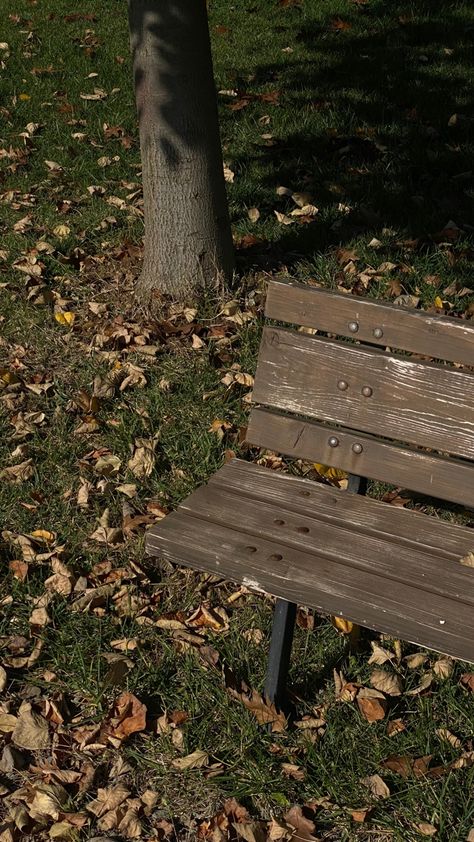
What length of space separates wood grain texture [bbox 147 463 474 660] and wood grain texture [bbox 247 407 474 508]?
0.12m

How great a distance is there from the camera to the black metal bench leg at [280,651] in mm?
2850

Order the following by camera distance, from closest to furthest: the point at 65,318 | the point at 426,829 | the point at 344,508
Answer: the point at 426,829 < the point at 344,508 < the point at 65,318

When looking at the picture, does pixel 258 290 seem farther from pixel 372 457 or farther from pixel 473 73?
pixel 473 73

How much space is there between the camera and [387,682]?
3.06 meters

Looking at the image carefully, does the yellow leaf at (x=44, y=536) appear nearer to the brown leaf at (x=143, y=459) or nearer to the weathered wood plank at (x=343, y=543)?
the brown leaf at (x=143, y=459)

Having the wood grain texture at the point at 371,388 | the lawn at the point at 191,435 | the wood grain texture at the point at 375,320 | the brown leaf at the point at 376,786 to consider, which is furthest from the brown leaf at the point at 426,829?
the wood grain texture at the point at 375,320

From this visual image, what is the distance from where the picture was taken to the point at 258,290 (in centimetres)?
504

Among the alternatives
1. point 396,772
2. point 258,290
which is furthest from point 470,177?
point 396,772

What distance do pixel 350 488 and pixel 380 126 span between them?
13.0ft

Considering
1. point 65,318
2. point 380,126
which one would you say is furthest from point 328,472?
point 380,126

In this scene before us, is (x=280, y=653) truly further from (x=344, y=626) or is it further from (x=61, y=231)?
(x=61, y=231)

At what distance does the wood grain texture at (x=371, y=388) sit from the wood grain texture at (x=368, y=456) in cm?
4

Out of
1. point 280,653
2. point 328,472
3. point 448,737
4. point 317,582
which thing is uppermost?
point 317,582

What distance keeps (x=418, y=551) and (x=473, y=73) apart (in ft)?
17.6
